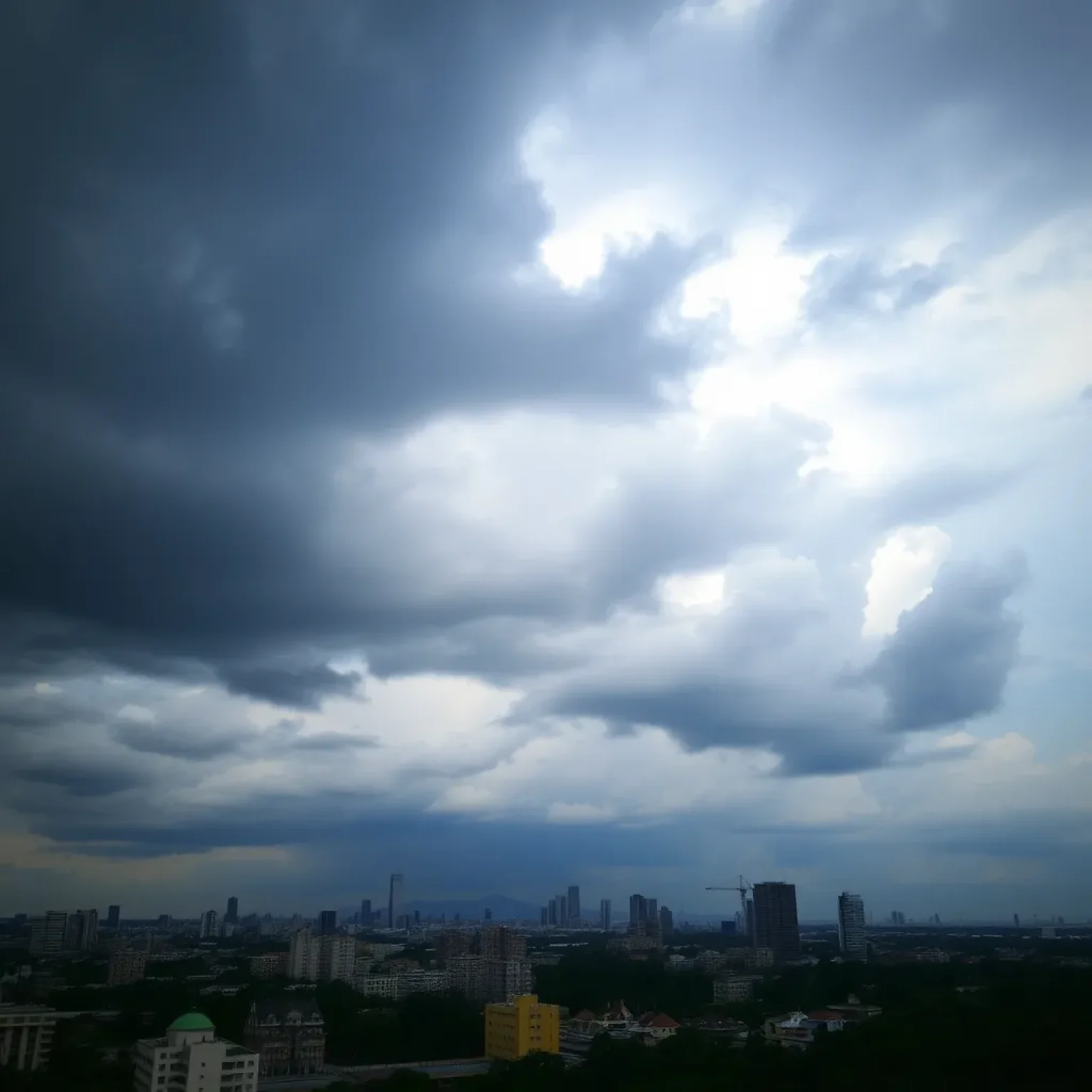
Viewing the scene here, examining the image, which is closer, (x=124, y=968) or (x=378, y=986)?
(x=124, y=968)

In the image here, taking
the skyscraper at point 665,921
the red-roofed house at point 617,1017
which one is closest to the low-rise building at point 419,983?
the red-roofed house at point 617,1017

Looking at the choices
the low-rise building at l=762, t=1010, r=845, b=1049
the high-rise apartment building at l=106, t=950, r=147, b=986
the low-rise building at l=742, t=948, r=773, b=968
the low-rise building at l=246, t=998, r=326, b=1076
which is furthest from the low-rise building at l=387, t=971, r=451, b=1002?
the low-rise building at l=742, t=948, r=773, b=968

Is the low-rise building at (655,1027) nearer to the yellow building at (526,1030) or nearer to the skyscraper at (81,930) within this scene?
the yellow building at (526,1030)

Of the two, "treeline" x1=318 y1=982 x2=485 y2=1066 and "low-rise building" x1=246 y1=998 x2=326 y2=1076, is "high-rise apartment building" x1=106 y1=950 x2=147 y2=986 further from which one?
"low-rise building" x1=246 y1=998 x2=326 y2=1076

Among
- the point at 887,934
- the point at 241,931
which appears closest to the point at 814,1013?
the point at 887,934

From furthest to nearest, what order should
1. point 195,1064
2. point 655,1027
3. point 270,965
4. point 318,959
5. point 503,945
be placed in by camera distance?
point 503,945
point 270,965
point 318,959
point 655,1027
point 195,1064

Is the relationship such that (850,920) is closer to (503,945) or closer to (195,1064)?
(503,945)

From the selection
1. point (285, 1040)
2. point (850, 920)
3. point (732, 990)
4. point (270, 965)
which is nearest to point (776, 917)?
point (850, 920)
